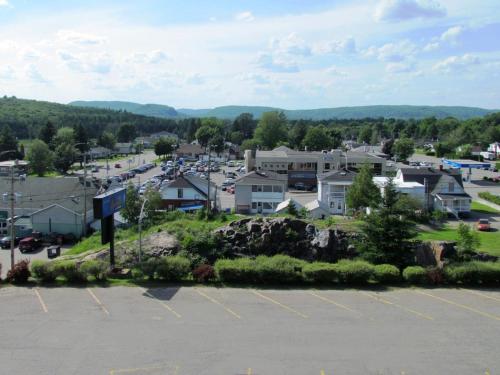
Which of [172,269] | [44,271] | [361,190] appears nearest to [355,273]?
[172,269]

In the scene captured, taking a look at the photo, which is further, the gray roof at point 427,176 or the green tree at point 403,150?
the green tree at point 403,150

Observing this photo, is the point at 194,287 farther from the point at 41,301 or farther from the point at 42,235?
the point at 42,235

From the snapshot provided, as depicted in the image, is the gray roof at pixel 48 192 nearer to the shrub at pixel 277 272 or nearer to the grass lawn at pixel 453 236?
the shrub at pixel 277 272

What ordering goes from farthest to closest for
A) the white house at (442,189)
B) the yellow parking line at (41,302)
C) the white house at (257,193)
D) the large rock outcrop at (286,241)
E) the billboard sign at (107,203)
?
the white house at (442,189)
the white house at (257,193)
the large rock outcrop at (286,241)
the billboard sign at (107,203)
the yellow parking line at (41,302)

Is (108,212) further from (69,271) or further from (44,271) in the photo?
(44,271)

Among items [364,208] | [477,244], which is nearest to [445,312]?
[477,244]


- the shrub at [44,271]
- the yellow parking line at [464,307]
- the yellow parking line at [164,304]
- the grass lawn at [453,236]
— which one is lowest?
the grass lawn at [453,236]

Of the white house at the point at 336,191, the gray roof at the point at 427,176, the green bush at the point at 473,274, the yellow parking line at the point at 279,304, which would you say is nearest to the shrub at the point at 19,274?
the yellow parking line at the point at 279,304
